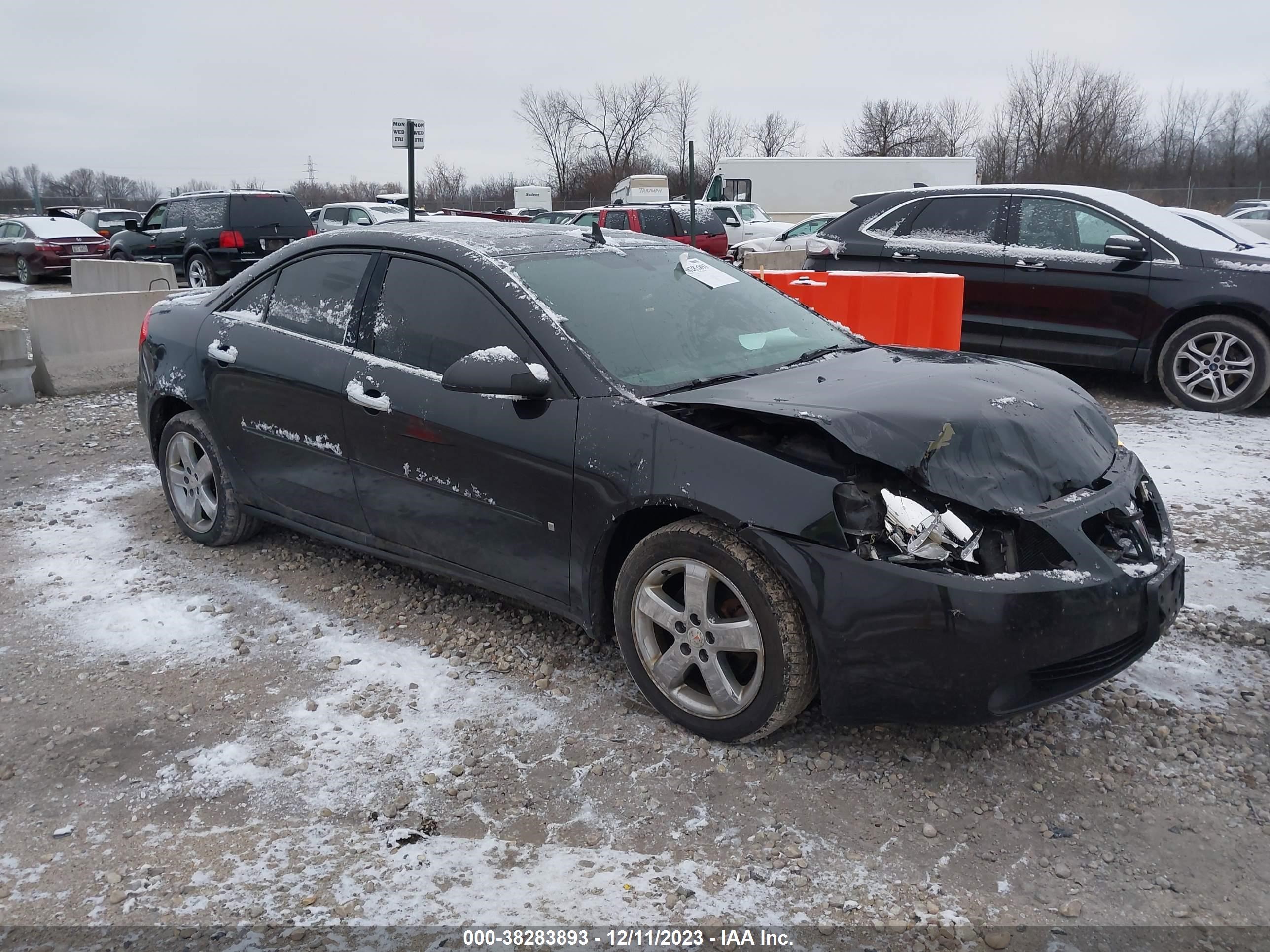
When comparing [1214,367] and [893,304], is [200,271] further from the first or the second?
[1214,367]

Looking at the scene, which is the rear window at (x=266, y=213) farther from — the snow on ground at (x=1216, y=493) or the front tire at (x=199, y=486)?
the snow on ground at (x=1216, y=493)

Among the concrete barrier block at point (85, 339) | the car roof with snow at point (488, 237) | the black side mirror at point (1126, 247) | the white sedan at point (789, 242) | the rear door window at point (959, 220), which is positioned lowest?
the concrete barrier block at point (85, 339)

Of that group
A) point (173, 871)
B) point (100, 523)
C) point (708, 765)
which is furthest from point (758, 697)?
point (100, 523)

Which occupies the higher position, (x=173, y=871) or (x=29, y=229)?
(x=29, y=229)

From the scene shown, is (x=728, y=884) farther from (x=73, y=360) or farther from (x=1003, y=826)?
(x=73, y=360)

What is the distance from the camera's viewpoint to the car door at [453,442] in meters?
3.46

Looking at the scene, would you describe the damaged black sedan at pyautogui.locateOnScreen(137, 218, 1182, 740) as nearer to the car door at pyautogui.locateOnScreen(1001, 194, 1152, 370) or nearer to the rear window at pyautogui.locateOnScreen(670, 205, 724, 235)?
the car door at pyautogui.locateOnScreen(1001, 194, 1152, 370)

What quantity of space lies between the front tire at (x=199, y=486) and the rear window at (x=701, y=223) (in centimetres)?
1555

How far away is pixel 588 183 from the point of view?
57312 mm

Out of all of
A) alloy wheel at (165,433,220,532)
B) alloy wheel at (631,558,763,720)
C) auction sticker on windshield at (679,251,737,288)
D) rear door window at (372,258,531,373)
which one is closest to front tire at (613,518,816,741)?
alloy wheel at (631,558,763,720)

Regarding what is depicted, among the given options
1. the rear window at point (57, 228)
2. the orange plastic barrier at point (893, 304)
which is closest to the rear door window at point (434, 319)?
the orange plastic barrier at point (893, 304)

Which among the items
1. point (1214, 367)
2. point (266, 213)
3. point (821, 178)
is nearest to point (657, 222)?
point (266, 213)

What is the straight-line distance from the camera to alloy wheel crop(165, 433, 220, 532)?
4973 millimetres

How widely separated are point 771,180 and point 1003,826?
98.5ft
